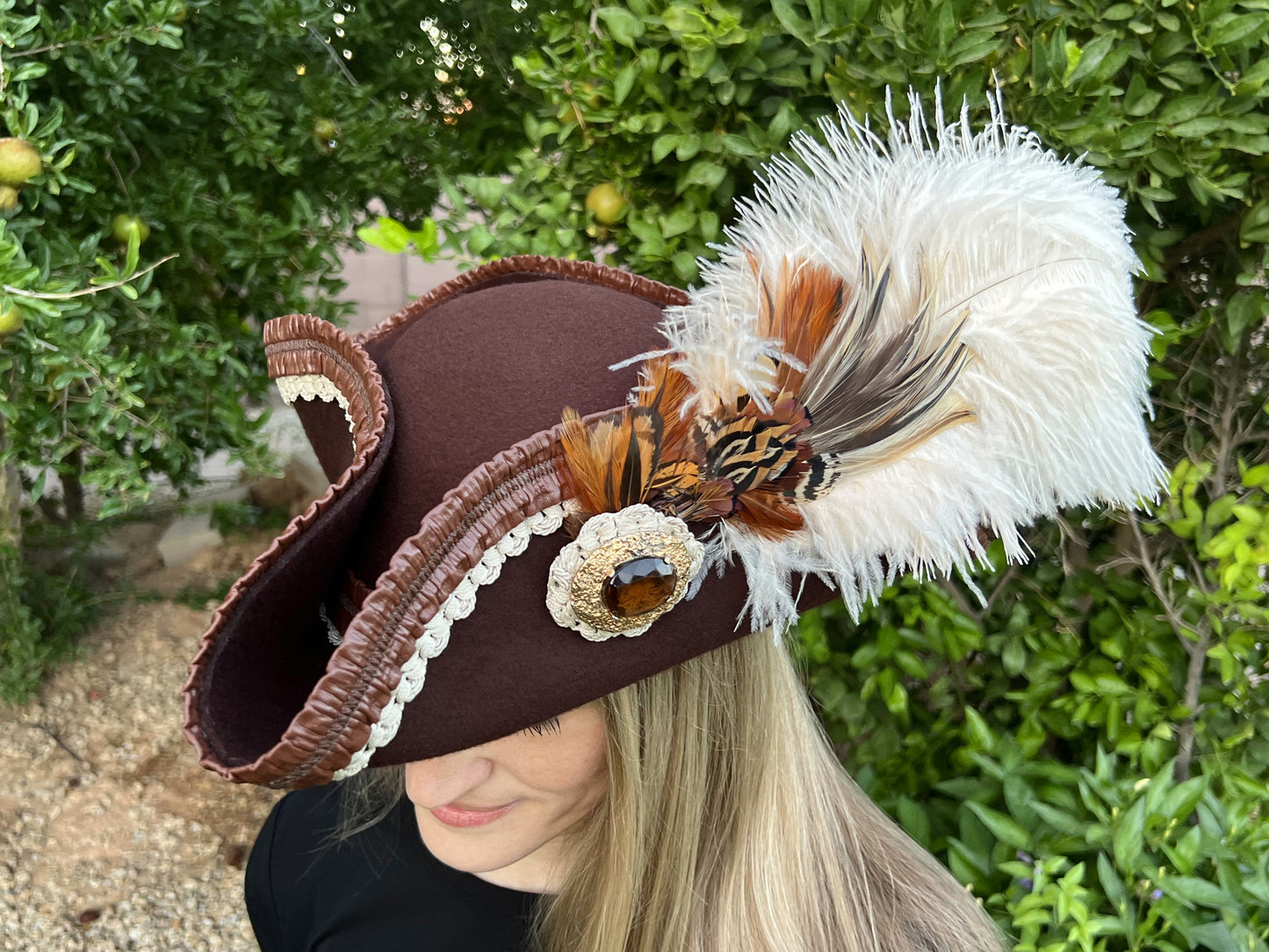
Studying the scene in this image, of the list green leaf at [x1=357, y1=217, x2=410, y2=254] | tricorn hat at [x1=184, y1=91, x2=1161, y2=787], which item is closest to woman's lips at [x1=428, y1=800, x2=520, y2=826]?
tricorn hat at [x1=184, y1=91, x2=1161, y2=787]

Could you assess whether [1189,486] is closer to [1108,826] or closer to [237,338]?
[1108,826]

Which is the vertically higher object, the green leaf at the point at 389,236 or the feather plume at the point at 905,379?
the feather plume at the point at 905,379

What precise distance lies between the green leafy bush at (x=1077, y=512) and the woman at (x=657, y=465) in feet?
1.39

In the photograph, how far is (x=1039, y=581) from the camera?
1.75 meters

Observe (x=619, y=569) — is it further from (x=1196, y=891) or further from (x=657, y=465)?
(x=1196, y=891)

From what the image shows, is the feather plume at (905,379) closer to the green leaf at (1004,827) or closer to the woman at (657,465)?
the woman at (657,465)

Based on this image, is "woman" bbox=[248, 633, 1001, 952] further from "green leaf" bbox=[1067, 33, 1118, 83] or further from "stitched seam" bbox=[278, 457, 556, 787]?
"green leaf" bbox=[1067, 33, 1118, 83]

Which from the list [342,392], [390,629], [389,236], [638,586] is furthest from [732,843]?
[389,236]

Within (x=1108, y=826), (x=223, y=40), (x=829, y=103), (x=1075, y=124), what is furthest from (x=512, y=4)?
(x=1108, y=826)

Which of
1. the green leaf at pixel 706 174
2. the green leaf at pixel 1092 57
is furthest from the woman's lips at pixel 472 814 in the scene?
the green leaf at pixel 1092 57

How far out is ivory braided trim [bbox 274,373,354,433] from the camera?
87 centimetres

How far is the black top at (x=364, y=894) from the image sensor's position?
4.20 feet

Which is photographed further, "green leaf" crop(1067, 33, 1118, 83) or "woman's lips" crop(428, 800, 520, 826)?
"green leaf" crop(1067, 33, 1118, 83)

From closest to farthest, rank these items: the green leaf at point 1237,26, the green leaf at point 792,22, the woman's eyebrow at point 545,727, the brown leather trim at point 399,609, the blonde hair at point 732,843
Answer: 1. the brown leather trim at point 399,609
2. the woman's eyebrow at point 545,727
3. the blonde hair at point 732,843
4. the green leaf at point 1237,26
5. the green leaf at point 792,22
